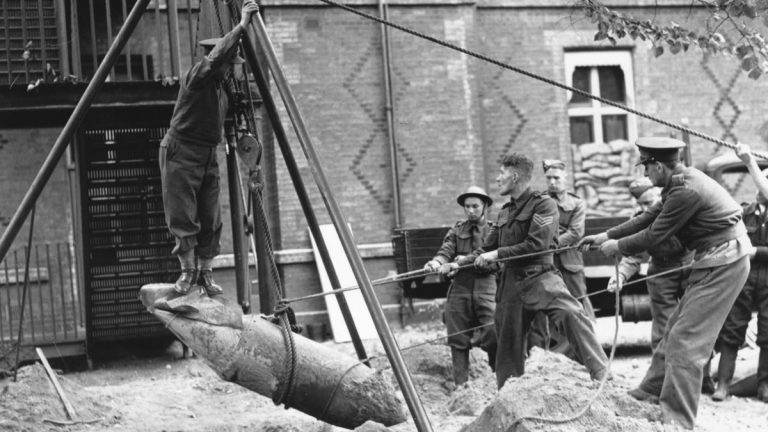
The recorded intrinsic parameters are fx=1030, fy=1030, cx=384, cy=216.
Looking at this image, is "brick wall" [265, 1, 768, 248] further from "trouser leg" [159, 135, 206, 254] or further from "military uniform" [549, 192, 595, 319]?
"trouser leg" [159, 135, 206, 254]

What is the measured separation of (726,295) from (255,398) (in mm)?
4623

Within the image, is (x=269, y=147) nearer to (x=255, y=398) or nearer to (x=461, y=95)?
(x=461, y=95)

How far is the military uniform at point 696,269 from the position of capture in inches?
288

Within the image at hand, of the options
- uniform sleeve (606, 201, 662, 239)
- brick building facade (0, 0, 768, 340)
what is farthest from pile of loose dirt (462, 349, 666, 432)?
brick building facade (0, 0, 768, 340)

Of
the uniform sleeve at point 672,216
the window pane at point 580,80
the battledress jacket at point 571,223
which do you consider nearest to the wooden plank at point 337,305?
the battledress jacket at point 571,223

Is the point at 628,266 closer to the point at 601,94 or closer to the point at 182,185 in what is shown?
the point at 182,185

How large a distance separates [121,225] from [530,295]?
4615mm

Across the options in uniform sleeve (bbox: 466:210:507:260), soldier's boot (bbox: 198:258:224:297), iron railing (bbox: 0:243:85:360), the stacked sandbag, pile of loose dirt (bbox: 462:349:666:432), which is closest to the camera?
pile of loose dirt (bbox: 462:349:666:432)

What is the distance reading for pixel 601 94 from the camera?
650 inches

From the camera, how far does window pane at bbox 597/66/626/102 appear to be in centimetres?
1647

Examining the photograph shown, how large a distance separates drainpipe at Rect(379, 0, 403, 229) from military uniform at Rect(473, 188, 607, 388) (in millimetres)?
6660

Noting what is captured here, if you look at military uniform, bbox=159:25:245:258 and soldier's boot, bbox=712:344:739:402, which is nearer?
military uniform, bbox=159:25:245:258

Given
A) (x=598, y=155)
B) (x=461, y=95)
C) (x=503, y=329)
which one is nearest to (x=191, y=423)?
(x=503, y=329)

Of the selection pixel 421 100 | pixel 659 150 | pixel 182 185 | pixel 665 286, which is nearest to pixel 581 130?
pixel 421 100
